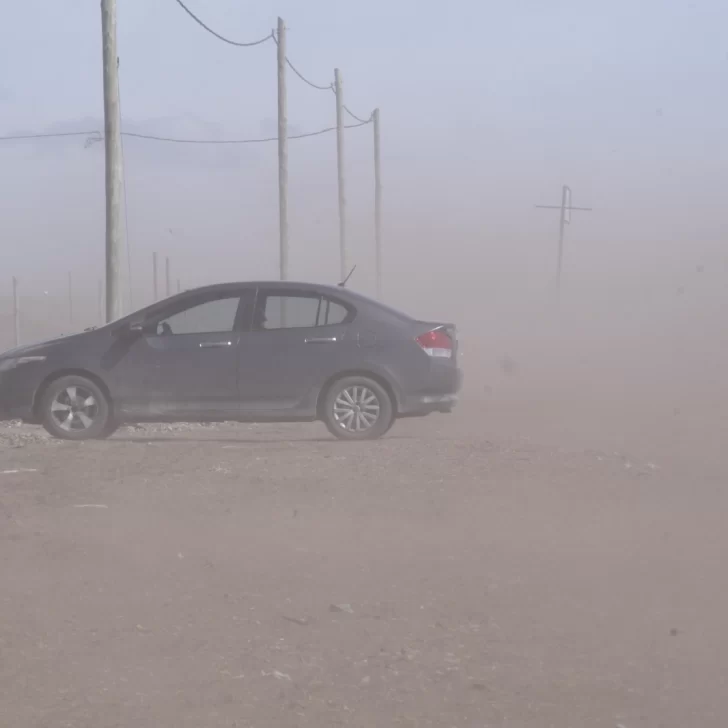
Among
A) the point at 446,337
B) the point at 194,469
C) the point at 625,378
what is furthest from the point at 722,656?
the point at 625,378

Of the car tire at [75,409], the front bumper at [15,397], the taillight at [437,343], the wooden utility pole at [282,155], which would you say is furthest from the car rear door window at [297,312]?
the wooden utility pole at [282,155]

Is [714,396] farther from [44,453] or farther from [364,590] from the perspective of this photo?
[364,590]

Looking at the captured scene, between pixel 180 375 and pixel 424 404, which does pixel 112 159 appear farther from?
pixel 424 404

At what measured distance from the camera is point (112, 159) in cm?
1705

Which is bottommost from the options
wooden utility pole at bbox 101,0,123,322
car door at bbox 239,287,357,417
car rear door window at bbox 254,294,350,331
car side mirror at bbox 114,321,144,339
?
car door at bbox 239,287,357,417

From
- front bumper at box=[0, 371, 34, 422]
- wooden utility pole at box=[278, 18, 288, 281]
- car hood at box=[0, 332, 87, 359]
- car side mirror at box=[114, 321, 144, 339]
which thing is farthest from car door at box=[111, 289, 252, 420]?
wooden utility pole at box=[278, 18, 288, 281]

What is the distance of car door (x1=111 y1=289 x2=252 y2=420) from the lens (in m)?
11.2

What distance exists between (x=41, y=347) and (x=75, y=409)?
2.27ft

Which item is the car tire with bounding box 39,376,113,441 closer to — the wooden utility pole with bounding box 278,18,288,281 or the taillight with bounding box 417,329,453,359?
the taillight with bounding box 417,329,453,359

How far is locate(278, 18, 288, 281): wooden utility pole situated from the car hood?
15.8m

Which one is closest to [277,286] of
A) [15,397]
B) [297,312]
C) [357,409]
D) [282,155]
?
[297,312]

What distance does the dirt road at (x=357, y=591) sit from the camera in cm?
455

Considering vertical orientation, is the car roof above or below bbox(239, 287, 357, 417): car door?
above

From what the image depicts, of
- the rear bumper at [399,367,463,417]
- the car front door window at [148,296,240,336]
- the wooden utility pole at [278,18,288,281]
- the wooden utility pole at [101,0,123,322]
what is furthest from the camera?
the wooden utility pole at [278,18,288,281]
